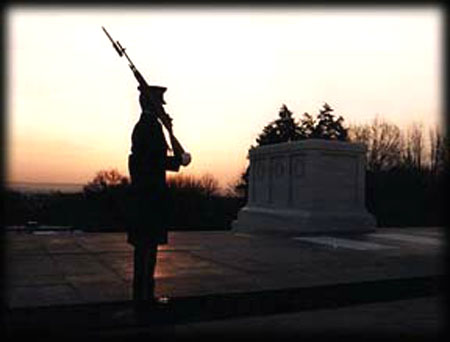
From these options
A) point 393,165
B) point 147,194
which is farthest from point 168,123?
point 393,165

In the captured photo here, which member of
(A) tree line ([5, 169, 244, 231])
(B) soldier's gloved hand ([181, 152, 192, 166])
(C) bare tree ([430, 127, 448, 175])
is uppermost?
(C) bare tree ([430, 127, 448, 175])

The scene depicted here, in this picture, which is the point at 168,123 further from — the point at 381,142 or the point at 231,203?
the point at 381,142

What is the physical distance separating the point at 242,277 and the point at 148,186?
270 cm

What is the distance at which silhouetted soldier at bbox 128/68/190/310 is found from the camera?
5645 millimetres

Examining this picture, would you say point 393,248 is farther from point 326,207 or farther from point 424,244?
point 326,207

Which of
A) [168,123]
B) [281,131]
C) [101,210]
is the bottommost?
[101,210]

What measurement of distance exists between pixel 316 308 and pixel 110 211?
3367 cm

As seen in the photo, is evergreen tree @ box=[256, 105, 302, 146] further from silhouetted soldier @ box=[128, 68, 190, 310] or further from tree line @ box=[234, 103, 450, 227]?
silhouetted soldier @ box=[128, 68, 190, 310]

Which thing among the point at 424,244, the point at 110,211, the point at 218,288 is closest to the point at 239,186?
the point at 110,211

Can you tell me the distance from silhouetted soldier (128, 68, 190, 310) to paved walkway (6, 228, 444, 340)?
58 cm

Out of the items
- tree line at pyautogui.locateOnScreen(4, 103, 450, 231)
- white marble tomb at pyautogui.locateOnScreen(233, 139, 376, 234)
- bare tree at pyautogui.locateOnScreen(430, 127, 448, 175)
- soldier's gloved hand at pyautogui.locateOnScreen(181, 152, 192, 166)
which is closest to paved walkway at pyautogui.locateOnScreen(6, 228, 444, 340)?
soldier's gloved hand at pyautogui.locateOnScreen(181, 152, 192, 166)

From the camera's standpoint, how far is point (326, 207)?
1594 centimetres

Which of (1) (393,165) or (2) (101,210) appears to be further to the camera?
(1) (393,165)

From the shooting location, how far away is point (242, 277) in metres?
7.88
